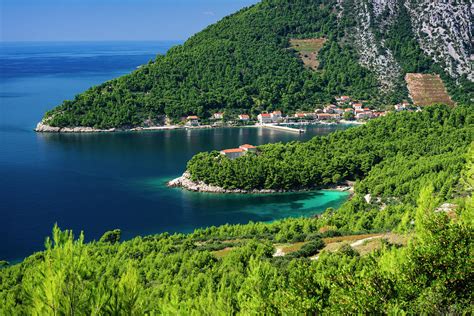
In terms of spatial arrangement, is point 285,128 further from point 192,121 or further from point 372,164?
point 372,164

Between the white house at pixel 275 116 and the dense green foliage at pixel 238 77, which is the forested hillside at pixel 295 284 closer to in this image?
the white house at pixel 275 116

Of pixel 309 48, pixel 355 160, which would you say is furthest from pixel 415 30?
pixel 355 160

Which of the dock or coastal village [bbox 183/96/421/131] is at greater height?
coastal village [bbox 183/96/421/131]

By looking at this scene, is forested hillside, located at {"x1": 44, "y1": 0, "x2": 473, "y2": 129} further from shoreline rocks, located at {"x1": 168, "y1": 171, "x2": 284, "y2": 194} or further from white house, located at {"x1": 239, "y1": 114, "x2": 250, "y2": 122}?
shoreline rocks, located at {"x1": 168, "y1": 171, "x2": 284, "y2": 194}

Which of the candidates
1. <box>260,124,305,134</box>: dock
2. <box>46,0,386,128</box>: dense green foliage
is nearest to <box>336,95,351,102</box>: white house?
<box>46,0,386,128</box>: dense green foliage

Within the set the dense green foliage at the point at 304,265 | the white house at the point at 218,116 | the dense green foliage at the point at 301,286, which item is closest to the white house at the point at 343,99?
the white house at the point at 218,116
